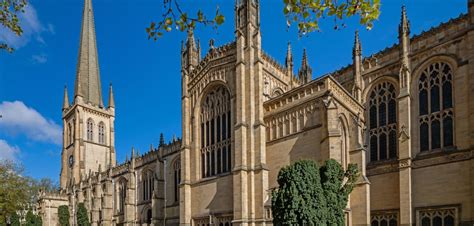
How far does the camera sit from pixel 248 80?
31.4 metres

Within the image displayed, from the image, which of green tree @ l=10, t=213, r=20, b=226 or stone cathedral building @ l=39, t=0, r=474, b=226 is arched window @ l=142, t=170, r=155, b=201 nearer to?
stone cathedral building @ l=39, t=0, r=474, b=226

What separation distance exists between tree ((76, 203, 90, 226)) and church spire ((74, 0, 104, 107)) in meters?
21.8

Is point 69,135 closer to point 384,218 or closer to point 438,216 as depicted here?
point 384,218

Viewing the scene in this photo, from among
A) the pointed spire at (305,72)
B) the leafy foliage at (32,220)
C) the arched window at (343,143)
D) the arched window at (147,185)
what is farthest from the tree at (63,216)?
the arched window at (343,143)

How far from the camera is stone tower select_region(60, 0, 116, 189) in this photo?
2874 inches

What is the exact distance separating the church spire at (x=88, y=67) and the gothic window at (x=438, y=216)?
2434 inches

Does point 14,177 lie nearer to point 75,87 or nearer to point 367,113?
point 367,113

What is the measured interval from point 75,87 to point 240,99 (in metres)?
53.5

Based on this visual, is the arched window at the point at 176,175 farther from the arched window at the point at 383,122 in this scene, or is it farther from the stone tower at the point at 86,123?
the stone tower at the point at 86,123

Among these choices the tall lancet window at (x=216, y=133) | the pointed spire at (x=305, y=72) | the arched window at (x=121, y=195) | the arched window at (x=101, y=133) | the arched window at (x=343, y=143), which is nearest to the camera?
the arched window at (x=343, y=143)

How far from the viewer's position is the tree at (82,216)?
192ft

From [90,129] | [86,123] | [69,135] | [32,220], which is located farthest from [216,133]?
[69,135]

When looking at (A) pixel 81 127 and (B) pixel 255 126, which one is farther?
(A) pixel 81 127

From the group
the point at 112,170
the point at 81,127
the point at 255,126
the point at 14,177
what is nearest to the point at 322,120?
the point at 255,126
